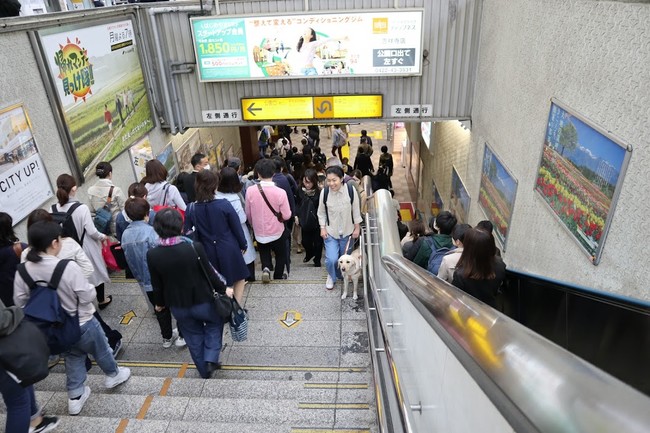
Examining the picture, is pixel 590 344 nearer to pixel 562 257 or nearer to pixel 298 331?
pixel 562 257

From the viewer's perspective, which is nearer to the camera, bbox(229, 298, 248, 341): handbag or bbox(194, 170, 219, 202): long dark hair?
bbox(229, 298, 248, 341): handbag

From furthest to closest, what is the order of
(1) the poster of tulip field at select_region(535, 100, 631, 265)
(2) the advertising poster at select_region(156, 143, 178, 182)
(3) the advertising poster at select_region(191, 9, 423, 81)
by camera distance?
(2) the advertising poster at select_region(156, 143, 178, 182)
(3) the advertising poster at select_region(191, 9, 423, 81)
(1) the poster of tulip field at select_region(535, 100, 631, 265)

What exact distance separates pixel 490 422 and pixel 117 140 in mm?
6741

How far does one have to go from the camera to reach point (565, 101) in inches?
154

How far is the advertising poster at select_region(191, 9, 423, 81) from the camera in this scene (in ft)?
22.8

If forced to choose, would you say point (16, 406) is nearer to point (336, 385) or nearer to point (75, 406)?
point (75, 406)

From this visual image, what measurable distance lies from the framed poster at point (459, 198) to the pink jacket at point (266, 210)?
380cm

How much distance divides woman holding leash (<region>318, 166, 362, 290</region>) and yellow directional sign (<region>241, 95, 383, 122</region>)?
122 inches

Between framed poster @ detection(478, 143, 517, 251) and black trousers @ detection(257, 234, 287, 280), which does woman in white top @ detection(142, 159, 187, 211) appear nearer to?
black trousers @ detection(257, 234, 287, 280)

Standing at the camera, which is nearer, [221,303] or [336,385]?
[221,303]

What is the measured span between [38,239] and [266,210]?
2313 millimetres

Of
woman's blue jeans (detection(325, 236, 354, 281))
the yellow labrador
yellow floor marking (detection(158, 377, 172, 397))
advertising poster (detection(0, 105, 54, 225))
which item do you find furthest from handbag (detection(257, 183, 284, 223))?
advertising poster (detection(0, 105, 54, 225))

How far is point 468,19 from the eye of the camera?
22.6 feet

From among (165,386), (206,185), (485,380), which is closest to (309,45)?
(206,185)
